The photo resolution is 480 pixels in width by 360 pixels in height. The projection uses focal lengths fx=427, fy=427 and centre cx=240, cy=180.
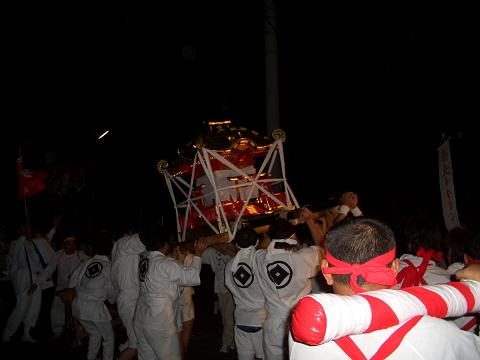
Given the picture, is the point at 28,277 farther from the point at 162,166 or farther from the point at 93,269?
the point at 162,166

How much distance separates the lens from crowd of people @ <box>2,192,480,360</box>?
1.73 meters

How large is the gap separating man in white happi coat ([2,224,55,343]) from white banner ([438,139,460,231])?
7.06 meters

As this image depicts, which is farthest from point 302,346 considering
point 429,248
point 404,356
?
point 429,248

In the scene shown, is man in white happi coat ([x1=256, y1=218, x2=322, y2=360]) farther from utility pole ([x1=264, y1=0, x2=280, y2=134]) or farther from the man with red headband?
utility pole ([x1=264, y1=0, x2=280, y2=134])

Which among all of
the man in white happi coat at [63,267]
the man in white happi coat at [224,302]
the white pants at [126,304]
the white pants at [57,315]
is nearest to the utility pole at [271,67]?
the man in white happi coat at [224,302]

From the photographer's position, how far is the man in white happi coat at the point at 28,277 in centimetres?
817

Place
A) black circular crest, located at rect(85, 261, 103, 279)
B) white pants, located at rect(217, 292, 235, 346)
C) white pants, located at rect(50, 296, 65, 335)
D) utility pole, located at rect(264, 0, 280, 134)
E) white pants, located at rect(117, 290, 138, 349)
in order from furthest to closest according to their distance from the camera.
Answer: white pants, located at rect(50, 296, 65, 335), utility pole, located at rect(264, 0, 280, 134), white pants, located at rect(217, 292, 235, 346), black circular crest, located at rect(85, 261, 103, 279), white pants, located at rect(117, 290, 138, 349)

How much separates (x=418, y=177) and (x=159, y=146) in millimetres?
10298

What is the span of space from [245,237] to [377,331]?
3.51 metres

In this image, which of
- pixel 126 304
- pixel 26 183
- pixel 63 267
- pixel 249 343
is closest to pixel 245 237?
pixel 249 343

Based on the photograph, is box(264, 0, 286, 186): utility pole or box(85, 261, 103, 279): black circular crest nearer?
box(85, 261, 103, 279): black circular crest

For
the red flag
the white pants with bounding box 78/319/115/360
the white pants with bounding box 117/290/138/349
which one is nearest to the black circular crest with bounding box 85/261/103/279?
the white pants with bounding box 117/290/138/349

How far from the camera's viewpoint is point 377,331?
5.39 feet

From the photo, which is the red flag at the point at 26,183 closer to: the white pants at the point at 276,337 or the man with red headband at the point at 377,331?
the white pants at the point at 276,337
